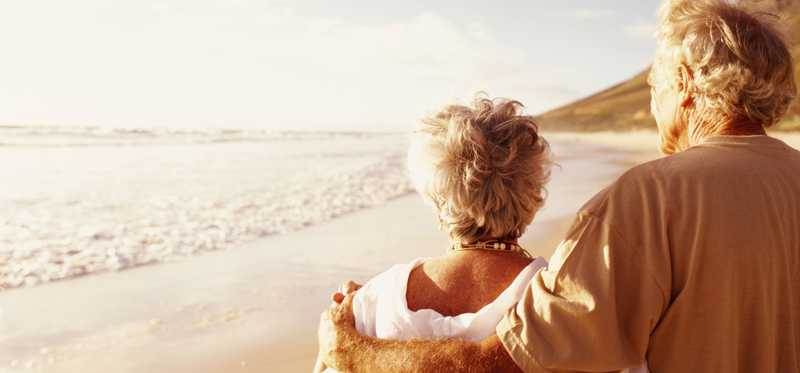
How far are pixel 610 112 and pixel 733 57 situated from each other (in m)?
61.4

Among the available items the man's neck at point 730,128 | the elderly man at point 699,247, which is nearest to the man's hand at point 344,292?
the elderly man at point 699,247

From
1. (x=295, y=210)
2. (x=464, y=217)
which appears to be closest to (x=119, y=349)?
(x=464, y=217)

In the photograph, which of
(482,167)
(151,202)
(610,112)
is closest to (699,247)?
(482,167)

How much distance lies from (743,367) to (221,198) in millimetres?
8127

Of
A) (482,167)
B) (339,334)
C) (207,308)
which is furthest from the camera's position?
(207,308)

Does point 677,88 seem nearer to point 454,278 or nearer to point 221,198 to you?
point 454,278

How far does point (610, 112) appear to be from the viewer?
60312 millimetres

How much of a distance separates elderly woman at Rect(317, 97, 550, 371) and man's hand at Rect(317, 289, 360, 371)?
0.10 m

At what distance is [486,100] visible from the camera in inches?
81.8

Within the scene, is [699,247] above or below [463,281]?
above

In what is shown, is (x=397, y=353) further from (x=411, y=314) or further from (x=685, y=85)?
(x=685, y=85)

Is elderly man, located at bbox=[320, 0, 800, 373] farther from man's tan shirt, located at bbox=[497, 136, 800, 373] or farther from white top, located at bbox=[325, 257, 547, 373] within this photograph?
white top, located at bbox=[325, 257, 547, 373]

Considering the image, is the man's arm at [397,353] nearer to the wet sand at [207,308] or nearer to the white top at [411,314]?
the white top at [411,314]

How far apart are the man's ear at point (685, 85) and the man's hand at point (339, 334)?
3.58 ft
